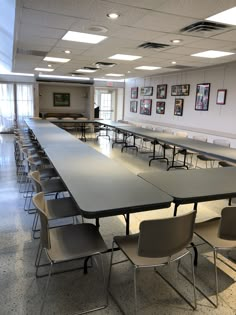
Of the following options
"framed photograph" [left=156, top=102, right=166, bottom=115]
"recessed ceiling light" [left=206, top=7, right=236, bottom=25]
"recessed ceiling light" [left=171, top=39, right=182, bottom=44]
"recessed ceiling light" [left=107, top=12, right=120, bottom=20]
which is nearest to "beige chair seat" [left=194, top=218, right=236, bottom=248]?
"recessed ceiling light" [left=206, top=7, right=236, bottom=25]

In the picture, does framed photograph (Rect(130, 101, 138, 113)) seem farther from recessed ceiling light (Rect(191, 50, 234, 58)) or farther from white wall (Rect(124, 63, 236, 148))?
recessed ceiling light (Rect(191, 50, 234, 58))

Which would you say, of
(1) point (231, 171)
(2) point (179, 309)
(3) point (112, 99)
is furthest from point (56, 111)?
(2) point (179, 309)

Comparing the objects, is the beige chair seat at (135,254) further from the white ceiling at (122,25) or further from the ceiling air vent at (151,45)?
the ceiling air vent at (151,45)

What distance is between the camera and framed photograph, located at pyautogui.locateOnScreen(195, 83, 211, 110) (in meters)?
7.37

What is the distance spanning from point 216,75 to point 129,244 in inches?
253

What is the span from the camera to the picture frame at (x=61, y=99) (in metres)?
12.8

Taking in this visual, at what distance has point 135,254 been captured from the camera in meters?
1.77

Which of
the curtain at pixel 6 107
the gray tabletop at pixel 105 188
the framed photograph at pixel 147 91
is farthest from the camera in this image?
the curtain at pixel 6 107

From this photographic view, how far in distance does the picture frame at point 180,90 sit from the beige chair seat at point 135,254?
23.3 feet

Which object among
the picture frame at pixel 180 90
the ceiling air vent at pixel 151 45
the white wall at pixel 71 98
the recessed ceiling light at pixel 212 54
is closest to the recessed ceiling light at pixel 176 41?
the ceiling air vent at pixel 151 45

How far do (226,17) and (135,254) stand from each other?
114 inches

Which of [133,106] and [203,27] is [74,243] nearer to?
[203,27]

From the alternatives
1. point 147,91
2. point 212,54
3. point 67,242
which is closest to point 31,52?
point 212,54

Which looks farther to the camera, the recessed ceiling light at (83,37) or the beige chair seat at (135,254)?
the recessed ceiling light at (83,37)
